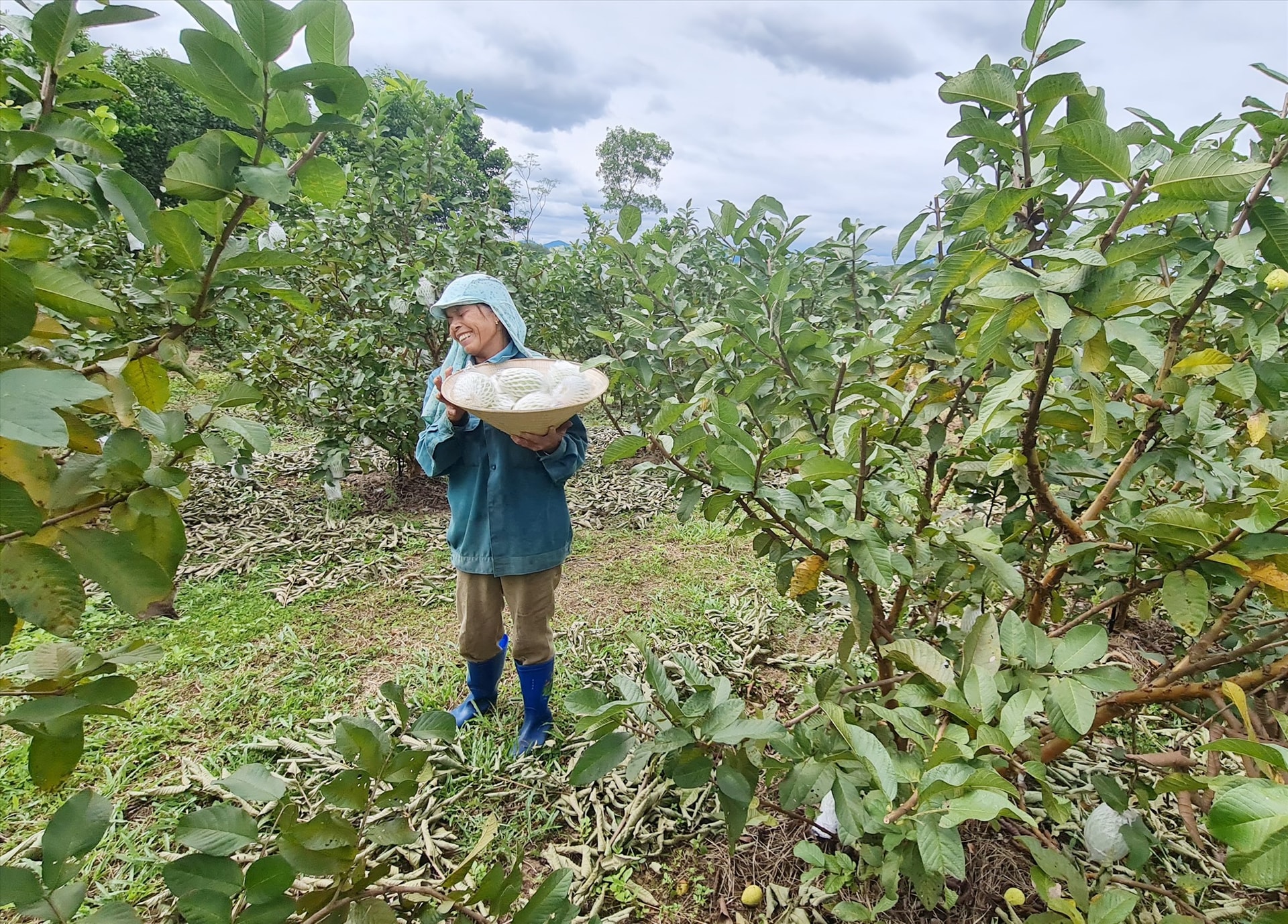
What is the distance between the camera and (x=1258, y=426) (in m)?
1.25

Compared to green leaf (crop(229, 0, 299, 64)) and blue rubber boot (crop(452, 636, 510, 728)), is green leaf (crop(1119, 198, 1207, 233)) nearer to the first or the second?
green leaf (crop(229, 0, 299, 64))

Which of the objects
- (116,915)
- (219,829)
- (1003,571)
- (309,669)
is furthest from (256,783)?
(309,669)

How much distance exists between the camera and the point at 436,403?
90.1 inches

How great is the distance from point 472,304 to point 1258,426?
224 cm

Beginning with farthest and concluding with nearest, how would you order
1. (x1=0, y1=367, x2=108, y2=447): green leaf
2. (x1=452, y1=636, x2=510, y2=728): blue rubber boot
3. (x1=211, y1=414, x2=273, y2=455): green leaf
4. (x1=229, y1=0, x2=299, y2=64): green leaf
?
(x1=452, y1=636, x2=510, y2=728): blue rubber boot → (x1=211, y1=414, x2=273, y2=455): green leaf → (x1=229, y1=0, x2=299, y2=64): green leaf → (x1=0, y1=367, x2=108, y2=447): green leaf

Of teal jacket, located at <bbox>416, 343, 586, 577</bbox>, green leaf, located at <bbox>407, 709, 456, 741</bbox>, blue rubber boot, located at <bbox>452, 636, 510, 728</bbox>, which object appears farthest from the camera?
blue rubber boot, located at <bbox>452, 636, 510, 728</bbox>

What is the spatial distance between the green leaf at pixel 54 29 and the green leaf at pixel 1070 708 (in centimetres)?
152

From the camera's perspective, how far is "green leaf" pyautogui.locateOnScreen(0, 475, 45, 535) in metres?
0.55

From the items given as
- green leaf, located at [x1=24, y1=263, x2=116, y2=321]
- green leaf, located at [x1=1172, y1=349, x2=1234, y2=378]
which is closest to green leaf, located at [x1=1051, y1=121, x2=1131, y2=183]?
green leaf, located at [x1=1172, y1=349, x2=1234, y2=378]

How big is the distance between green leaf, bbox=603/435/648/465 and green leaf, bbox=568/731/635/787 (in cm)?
49

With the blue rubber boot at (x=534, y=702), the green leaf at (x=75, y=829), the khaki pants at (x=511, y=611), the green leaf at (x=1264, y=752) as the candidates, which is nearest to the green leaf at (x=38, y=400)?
the green leaf at (x=75, y=829)

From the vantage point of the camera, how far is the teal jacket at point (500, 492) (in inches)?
86.0

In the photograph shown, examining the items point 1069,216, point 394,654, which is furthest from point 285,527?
point 1069,216

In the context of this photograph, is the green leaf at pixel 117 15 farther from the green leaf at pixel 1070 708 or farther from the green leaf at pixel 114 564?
the green leaf at pixel 1070 708
